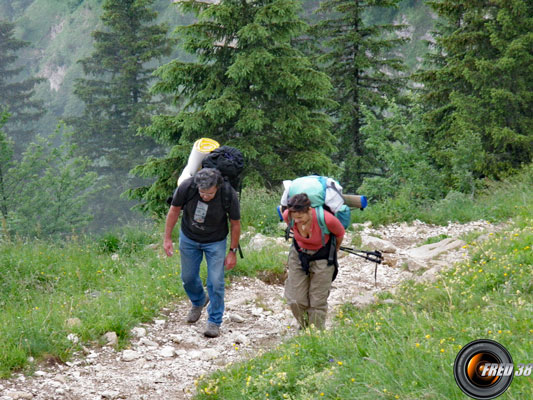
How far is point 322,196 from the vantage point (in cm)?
478

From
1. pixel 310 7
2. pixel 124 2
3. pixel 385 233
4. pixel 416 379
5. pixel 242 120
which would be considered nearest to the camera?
pixel 416 379

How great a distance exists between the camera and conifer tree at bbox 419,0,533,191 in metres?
12.8

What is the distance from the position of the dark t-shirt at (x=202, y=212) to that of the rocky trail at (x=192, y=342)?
118 cm

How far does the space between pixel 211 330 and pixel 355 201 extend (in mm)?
2134

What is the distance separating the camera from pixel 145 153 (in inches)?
1372

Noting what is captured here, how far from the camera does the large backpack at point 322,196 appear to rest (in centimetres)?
473

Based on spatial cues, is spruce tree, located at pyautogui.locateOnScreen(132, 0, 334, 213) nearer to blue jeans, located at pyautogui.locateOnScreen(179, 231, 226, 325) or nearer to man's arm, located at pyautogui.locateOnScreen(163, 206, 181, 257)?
man's arm, located at pyautogui.locateOnScreen(163, 206, 181, 257)

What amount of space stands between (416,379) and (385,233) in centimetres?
696

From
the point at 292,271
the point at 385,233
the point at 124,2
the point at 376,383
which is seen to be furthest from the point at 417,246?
the point at 124,2

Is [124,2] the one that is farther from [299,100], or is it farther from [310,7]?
[310,7]

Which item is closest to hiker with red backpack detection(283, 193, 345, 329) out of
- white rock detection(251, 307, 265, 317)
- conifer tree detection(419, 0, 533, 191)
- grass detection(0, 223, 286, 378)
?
white rock detection(251, 307, 265, 317)

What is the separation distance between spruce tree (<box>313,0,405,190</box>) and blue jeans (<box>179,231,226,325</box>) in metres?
14.8

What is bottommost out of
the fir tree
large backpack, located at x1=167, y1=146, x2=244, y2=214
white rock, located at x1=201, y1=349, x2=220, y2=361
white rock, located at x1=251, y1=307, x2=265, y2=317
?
the fir tree

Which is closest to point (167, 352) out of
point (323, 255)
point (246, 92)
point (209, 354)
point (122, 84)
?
point (209, 354)
